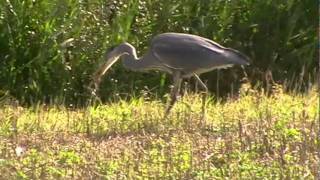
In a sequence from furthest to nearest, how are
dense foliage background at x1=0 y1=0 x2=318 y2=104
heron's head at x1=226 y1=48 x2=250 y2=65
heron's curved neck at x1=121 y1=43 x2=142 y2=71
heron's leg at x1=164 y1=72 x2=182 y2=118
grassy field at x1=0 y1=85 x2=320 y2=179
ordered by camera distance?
1. dense foliage background at x1=0 y1=0 x2=318 y2=104
2. heron's curved neck at x1=121 y1=43 x2=142 y2=71
3. heron's head at x1=226 y1=48 x2=250 y2=65
4. heron's leg at x1=164 y1=72 x2=182 y2=118
5. grassy field at x1=0 y1=85 x2=320 y2=179

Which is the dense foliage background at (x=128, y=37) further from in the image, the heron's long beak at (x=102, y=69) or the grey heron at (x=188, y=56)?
the grey heron at (x=188, y=56)

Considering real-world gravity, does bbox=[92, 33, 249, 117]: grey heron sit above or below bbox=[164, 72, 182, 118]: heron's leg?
above

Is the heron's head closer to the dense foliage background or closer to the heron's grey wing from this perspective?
the heron's grey wing

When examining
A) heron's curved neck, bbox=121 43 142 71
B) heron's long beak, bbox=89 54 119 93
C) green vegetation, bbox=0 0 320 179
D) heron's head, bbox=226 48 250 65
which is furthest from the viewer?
heron's long beak, bbox=89 54 119 93

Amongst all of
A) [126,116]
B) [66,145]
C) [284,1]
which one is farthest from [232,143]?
[284,1]

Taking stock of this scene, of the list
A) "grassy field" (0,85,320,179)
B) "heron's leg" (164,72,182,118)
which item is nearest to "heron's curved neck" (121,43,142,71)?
"heron's leg" (164,72,182,118)

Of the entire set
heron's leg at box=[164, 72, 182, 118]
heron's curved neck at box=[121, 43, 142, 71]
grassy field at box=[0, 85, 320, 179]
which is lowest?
grassy field at box=[0, 85, 320, 179]

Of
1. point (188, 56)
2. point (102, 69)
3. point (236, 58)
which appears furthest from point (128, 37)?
point (236, 58)

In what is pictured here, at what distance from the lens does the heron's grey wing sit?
392 inches

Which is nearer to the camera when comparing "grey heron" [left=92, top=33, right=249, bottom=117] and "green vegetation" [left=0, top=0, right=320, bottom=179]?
"green vegetation" [left=0, top=0, right=320, bottom=179]

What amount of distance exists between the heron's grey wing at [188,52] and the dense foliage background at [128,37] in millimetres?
1902

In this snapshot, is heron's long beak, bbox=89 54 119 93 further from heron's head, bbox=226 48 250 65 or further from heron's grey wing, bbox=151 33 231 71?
heron's head, bbox=226 48 250 65

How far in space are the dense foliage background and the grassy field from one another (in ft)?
7.89

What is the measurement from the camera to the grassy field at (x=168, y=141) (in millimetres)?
6172
